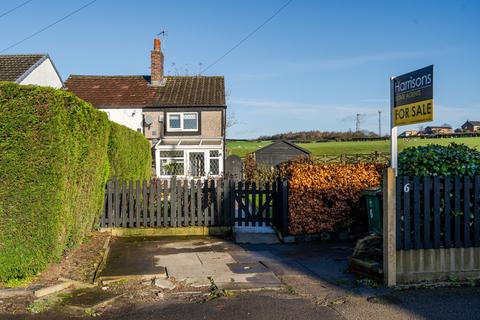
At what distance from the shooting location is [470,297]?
18.4 feet

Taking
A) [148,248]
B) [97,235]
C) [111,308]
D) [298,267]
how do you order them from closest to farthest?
[111,308] < [298,267] < [148,248] < [97,235]

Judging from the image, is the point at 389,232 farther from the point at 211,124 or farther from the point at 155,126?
the point at 155,126

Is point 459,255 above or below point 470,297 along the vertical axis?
above

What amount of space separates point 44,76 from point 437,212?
21.2m

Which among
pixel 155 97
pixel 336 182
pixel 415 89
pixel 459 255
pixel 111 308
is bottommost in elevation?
pixel 111 308

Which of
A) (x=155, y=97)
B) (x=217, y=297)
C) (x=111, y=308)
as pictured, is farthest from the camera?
(x=155, y=97)

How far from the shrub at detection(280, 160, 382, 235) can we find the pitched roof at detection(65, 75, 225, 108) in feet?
64.6

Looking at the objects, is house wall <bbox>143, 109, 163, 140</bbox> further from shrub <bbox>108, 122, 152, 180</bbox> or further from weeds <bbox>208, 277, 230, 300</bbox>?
weeds <bbox>208, 277, 230, 300</bbox>

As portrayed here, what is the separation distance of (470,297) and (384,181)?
1769 millimetres

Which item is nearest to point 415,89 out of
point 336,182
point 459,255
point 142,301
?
point 459,255

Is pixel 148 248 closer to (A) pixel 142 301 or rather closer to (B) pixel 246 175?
(A) pixel 142 301

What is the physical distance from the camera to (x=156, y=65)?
1242 inches

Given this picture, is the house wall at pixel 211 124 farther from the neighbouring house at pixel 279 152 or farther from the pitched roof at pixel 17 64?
the pitched roof at pixel 17 64

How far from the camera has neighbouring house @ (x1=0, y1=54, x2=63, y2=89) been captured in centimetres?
1978
